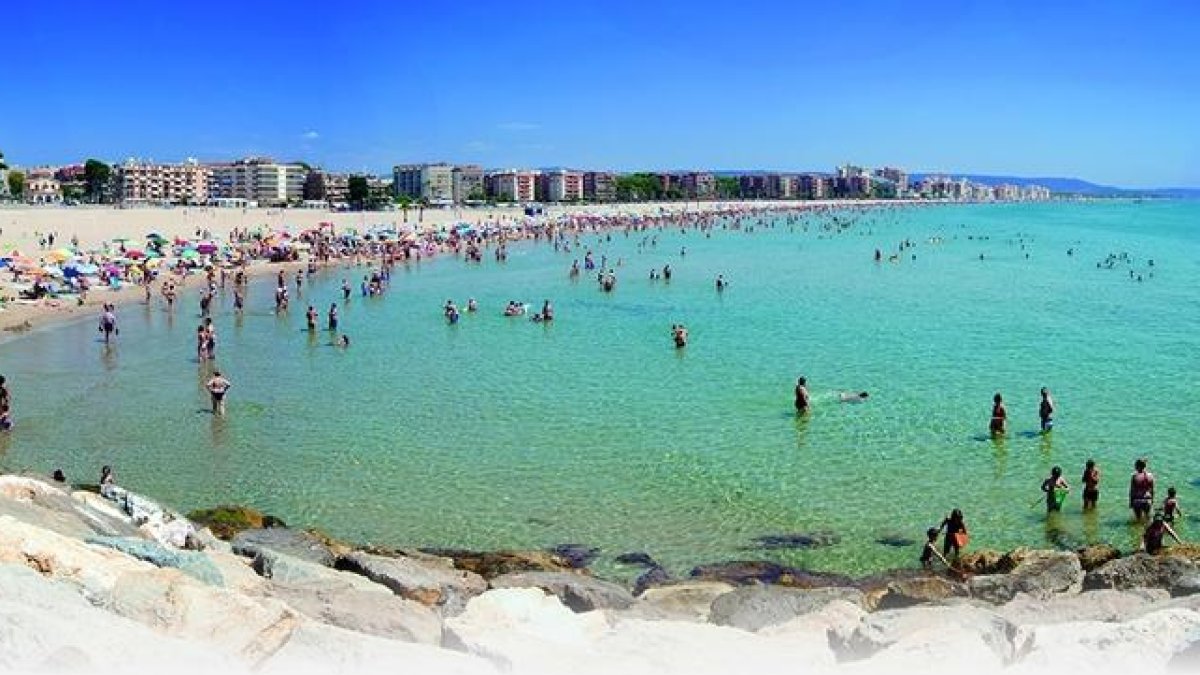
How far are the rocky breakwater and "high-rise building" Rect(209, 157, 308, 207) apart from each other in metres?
155

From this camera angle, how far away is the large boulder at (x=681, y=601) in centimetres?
955

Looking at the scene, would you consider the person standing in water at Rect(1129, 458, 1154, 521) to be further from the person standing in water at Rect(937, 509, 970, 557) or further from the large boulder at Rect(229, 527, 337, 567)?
the large boulder at Rect(229, 527, 337, 567)

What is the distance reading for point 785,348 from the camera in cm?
2720

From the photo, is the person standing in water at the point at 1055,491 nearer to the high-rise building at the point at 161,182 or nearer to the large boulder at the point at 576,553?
the large boulder at the point at 576,553

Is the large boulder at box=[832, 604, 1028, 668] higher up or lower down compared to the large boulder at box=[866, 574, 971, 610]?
higher up

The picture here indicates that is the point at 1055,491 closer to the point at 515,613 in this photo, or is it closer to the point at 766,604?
the point at 766,604

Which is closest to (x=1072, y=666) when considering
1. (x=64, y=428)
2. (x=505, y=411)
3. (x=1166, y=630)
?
(x=1166, y=630)

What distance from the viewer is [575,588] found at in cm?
988

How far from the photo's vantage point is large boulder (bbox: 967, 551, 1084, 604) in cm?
985

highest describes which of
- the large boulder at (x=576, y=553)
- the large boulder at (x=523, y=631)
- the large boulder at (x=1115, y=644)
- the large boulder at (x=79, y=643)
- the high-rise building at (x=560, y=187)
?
the high-rise building at (x=560, y=187)

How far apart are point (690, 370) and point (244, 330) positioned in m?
13.6

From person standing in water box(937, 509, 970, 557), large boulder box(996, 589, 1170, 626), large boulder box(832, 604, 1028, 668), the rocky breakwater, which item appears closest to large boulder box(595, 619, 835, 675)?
the rocky breakwater

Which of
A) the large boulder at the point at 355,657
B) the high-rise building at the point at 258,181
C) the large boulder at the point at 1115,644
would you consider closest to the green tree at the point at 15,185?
the high-rise building at the point at 258,181

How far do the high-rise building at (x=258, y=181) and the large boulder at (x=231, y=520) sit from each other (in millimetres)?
151457
